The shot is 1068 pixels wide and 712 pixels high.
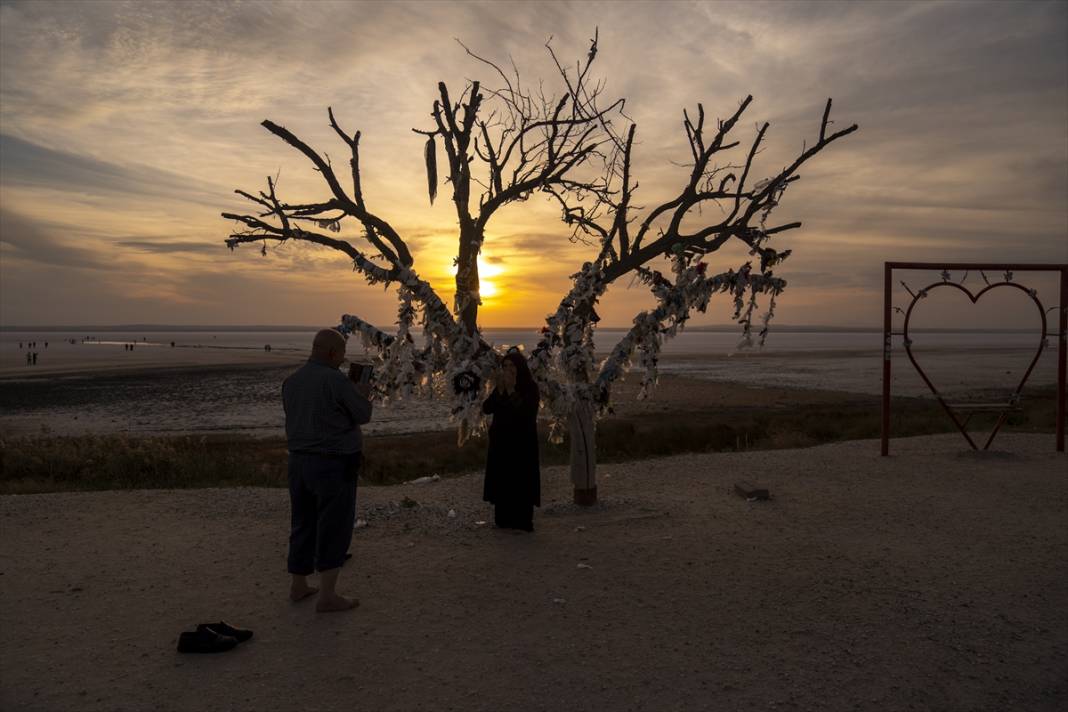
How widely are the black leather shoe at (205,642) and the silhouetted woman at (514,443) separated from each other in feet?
12.6

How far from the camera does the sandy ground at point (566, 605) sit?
493cm

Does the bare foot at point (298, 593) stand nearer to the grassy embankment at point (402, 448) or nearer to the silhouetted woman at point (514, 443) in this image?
the silhouetted woman at point (514, 443)

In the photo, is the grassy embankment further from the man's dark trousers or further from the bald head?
the bald head

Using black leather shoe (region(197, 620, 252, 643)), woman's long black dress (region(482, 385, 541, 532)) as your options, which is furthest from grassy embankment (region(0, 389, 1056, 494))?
black leather shoe (region(197, 620, 252, 643))

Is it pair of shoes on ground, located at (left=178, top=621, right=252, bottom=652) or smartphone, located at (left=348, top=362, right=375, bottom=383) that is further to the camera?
smartphone, located at (left=348, top=362, right=375, bottom=383)

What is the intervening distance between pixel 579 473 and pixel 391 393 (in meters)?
2.72

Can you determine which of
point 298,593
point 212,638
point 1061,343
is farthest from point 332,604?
point 1061,343

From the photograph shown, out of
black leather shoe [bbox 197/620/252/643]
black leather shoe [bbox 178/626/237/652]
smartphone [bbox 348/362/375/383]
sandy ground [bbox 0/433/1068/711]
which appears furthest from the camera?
smartphone [bbox 348/362/375/383]

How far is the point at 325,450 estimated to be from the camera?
598 cm

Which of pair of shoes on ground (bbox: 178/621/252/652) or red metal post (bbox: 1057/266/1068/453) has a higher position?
red metal post (bbox: 1057/266/1068/453)

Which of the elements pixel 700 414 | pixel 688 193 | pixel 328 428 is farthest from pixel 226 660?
pixel 700 414

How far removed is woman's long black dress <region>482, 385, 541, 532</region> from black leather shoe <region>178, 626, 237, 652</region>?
3830mm

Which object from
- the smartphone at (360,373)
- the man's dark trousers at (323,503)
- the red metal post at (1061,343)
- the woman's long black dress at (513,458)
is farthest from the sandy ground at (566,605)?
the red metal post at (1061,343)

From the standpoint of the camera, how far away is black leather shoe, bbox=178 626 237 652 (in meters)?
5.44
